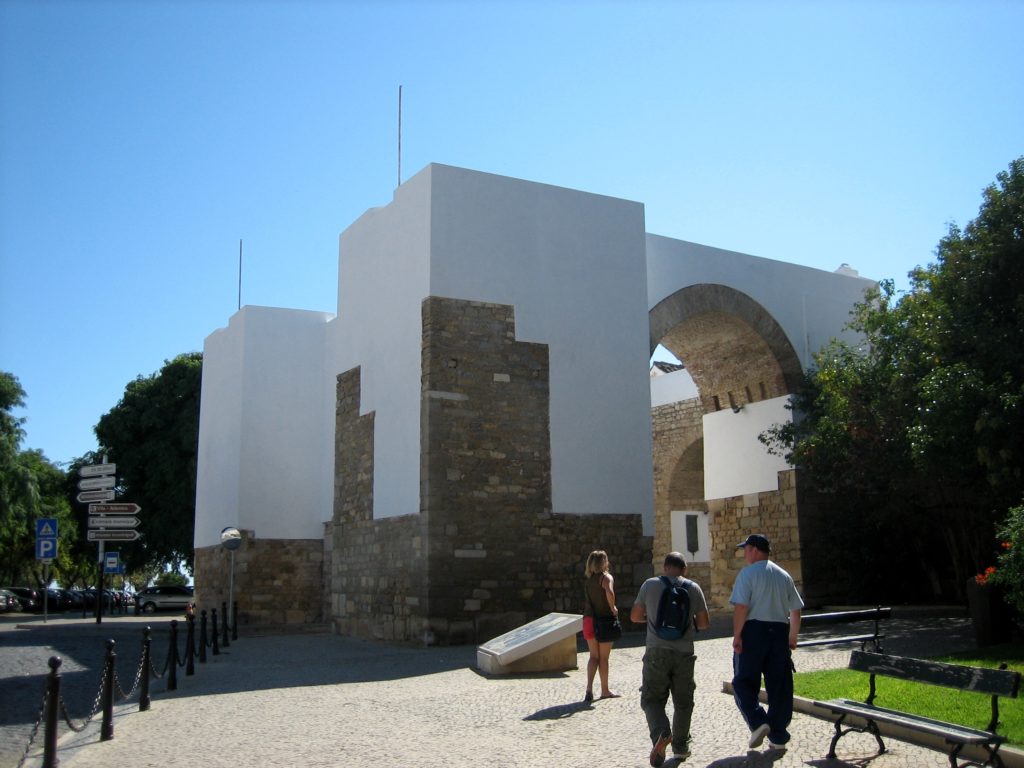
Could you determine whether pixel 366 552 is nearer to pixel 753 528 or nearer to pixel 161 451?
pixel 753 528

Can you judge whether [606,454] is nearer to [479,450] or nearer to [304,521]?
[479,450]

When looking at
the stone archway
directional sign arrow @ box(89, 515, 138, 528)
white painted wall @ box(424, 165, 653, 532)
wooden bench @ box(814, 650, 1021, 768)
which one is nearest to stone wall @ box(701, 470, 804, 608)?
the stone archway

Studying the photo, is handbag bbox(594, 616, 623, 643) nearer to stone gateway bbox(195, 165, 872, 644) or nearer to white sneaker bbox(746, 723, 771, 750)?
white sneaker bbox(746, 723, 771, 750)

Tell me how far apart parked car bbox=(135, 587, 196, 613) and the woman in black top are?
2776 cm

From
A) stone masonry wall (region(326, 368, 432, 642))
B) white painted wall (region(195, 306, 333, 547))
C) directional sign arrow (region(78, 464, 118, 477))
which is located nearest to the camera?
stone masonry wall (region(326, 368, 432, 642))

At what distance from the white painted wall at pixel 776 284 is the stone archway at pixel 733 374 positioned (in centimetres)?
20

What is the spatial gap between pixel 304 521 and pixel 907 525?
1144 centimetres

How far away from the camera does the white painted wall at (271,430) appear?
1936cm

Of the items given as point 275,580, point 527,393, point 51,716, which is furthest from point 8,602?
point 51,716

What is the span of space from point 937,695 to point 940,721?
1.82m

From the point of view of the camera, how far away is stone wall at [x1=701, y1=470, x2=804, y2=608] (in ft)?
53.3

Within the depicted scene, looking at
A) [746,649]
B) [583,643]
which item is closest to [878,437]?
[583,643]

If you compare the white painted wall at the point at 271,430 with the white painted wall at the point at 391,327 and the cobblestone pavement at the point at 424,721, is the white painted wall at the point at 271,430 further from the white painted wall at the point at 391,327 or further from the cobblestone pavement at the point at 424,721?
the cobblestone pavement at the point at 424,721

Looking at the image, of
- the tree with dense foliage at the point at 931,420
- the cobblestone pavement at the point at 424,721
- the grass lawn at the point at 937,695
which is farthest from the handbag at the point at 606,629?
the tree with dense foliage at the point at 931,420
